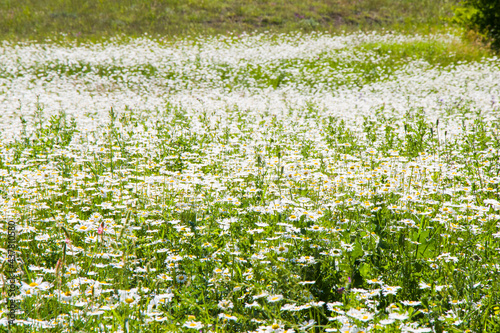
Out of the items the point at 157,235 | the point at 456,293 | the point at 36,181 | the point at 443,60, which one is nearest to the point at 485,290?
the point at 456,293

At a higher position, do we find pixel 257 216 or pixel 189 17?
pixel 189 17

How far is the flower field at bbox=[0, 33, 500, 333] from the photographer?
2609mm

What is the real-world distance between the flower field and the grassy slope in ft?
36.4

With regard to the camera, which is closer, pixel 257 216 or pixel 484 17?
pixel 257 216

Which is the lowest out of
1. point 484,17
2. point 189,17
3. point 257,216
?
point 257,216

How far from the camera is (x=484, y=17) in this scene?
57.5 feet

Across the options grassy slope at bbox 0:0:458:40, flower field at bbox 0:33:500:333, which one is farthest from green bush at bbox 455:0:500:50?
flower field at bbox 0:33:500:333

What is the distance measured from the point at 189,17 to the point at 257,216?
23.3 m

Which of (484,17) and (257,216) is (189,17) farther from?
(257,216)

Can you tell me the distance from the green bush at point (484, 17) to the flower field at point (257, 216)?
582 centimetres

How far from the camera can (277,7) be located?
27453 millimetres

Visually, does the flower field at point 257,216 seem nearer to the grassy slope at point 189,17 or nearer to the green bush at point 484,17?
the green bush at point 484,17

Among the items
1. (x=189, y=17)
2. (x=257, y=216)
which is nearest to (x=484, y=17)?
(x=189, y=17)

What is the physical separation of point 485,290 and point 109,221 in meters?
3.16
